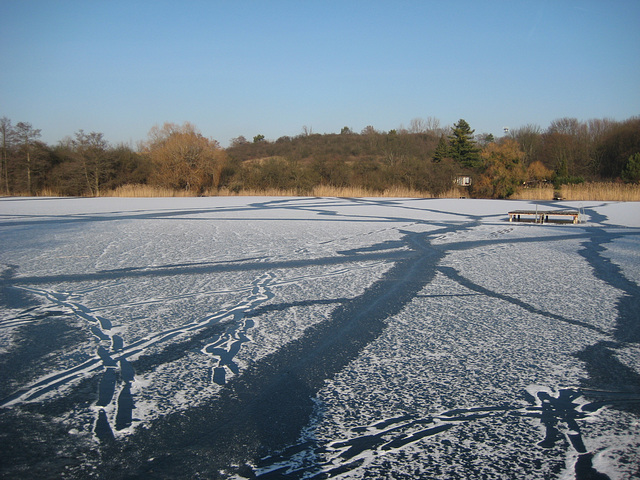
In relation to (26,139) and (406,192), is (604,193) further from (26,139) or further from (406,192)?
(26,139)

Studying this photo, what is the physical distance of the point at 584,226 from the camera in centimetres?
1104

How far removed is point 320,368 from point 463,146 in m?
44.1

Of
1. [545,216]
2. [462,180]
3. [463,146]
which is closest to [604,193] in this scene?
[462,180]

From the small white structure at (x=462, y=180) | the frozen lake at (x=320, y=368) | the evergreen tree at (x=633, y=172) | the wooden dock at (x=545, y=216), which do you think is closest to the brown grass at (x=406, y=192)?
the small white structure at (x=462, y=180)

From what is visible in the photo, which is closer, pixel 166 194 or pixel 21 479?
pixel 21 479

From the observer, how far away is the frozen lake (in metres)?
2.05

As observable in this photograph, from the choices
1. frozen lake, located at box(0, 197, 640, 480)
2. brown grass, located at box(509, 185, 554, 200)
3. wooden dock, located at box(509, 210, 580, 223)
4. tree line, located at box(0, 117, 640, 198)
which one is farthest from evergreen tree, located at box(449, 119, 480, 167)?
frozen lake, located at box(0, 197, 640, 480)

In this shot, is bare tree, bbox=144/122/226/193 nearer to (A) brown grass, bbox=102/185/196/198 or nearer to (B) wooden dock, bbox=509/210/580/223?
(A) brown grass, bbox=102/185/196/198

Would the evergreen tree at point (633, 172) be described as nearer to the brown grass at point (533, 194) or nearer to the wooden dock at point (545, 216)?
the brown grass at point (533, 194)

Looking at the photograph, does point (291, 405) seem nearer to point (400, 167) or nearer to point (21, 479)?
point (21, 479)

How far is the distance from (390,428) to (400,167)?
24.7 meters

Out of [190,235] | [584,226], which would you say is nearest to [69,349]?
[190,235]

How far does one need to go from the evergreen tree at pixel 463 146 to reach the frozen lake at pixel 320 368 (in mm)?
38936

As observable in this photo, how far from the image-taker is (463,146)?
1730 inches
